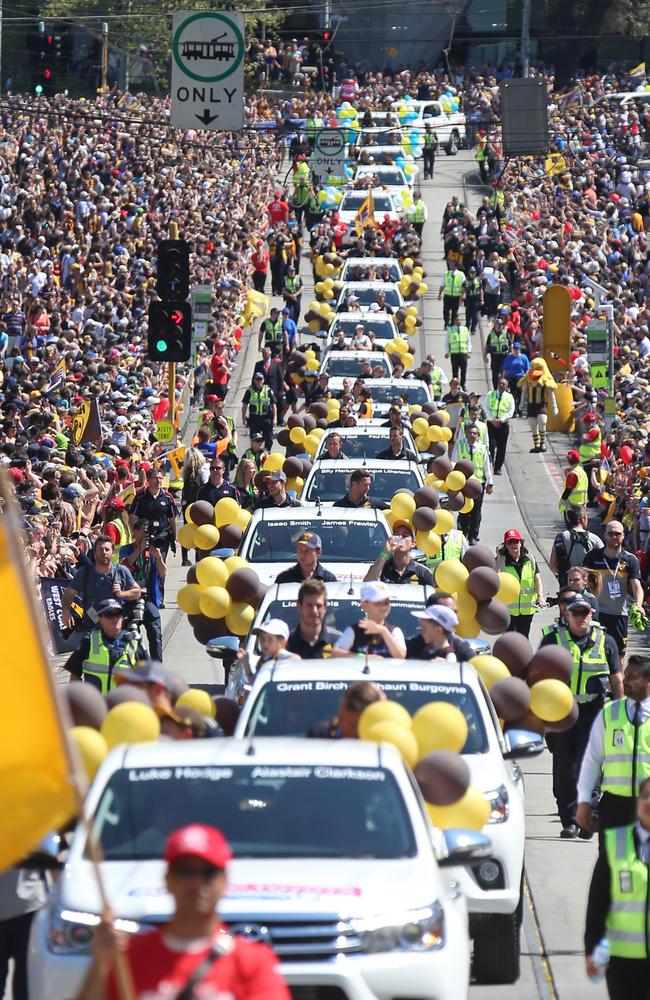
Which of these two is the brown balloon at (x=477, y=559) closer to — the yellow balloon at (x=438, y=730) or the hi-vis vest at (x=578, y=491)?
the yellow balloon at (x=438, y=730)

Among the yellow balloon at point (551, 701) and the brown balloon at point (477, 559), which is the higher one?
the yellow balloon at point (551, 701)

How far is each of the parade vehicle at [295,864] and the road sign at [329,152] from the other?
46.0 meters

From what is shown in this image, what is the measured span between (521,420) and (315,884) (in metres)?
31.2

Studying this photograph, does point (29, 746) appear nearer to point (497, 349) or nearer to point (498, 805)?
point (498, 805)

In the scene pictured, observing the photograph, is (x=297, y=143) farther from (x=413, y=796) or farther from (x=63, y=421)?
(x=413, y=796)

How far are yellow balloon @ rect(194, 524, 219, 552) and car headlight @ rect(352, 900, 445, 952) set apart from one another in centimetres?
1068

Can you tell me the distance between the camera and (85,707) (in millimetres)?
9805

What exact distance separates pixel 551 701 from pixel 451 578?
3.09m

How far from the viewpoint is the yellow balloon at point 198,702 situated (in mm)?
10586

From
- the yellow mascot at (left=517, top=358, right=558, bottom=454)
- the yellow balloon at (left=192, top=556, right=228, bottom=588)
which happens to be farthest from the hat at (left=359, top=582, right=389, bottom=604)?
the yellow mascot at (left=517, top=358, right=558, bottom=454)

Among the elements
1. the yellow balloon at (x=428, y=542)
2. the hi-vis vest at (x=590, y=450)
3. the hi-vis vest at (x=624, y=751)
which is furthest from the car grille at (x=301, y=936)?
the hi-vis vest at (x=590, y=450)

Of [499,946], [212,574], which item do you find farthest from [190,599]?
[499,946]

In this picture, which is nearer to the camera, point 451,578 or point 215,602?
point 451,578

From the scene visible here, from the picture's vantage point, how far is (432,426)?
2598 centimetres
